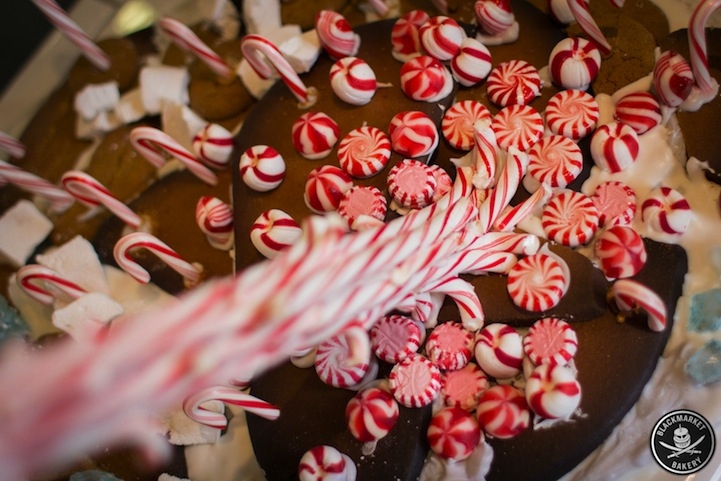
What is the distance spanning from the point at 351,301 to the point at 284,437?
80 cm

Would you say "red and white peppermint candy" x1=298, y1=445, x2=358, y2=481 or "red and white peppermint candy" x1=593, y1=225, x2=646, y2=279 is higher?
"red and white peppermint candy" x1=593, y1=225, x2=646, y2=279

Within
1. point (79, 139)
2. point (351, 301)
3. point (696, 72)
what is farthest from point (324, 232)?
point (79, 139)

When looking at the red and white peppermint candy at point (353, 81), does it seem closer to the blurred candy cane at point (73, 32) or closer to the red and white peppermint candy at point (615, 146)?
the red and white peppermint candy at point (615, 146)

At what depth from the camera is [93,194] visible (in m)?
2.15

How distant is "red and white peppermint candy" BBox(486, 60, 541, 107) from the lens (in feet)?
6.47

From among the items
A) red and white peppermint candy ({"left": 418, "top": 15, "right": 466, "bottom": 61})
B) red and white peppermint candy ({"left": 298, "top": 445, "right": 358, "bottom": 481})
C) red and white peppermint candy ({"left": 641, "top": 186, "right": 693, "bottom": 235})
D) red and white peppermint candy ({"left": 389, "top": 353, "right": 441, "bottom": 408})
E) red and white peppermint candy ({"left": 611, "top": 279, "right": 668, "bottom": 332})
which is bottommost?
red and white peppermint candy ({"left": 298, "top": 445, "right": 358, "bottom": 481})

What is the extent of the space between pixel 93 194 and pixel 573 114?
4.90 feet

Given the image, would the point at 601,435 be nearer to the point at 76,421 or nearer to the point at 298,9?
the point at 76,421

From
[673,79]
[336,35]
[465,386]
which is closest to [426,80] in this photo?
[336,35]

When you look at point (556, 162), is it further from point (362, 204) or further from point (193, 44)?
point (193, 44)

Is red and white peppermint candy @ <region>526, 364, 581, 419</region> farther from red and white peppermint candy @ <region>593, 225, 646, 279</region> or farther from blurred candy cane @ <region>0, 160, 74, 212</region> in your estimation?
blurred candy cane @ <region>0, 160, 74, 212</region>

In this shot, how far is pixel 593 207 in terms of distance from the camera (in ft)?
5.87

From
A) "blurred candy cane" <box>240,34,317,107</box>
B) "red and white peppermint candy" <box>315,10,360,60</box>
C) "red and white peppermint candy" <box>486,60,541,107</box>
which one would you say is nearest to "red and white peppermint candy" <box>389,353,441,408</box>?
"red and white peppermint candy" <box>486,60,541,107</box>

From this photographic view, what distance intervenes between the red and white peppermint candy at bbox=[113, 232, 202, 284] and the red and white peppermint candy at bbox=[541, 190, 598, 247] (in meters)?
1.10
